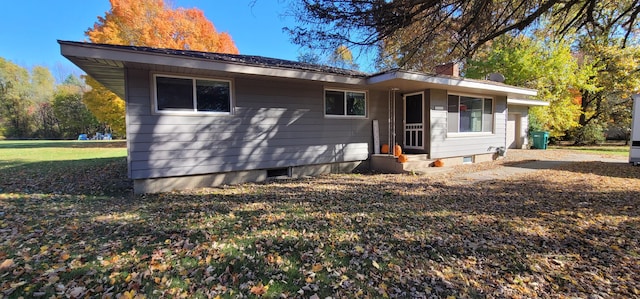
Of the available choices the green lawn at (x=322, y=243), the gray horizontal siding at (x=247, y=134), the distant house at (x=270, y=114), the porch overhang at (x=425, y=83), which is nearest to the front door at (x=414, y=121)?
the distant house at (x=270, y=114)

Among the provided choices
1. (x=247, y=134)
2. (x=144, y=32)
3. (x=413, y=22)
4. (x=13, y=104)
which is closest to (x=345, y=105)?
(x=247, y=134)

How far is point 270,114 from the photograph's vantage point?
7.41 meters

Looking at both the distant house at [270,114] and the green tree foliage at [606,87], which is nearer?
the distant house at [270,114]

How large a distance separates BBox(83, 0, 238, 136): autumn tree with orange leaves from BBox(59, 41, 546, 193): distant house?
942cm

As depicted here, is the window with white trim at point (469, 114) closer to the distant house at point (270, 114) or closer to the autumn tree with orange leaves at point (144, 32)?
the distant house at point (270, 114)

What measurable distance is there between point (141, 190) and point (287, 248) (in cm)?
425

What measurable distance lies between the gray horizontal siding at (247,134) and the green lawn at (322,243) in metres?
0.83

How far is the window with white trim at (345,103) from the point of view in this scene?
8477 mm

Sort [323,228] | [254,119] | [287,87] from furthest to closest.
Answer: [287,87], [254,119], [323,228]

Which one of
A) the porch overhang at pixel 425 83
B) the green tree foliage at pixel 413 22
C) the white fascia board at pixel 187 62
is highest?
the green tree foliage at pixel 413 22

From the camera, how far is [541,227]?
4000 millimetres

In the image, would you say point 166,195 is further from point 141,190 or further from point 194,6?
point 194,6

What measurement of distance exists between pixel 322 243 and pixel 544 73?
17.2 meters

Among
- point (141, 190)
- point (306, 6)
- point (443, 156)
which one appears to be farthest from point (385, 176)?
point (141, 190)
